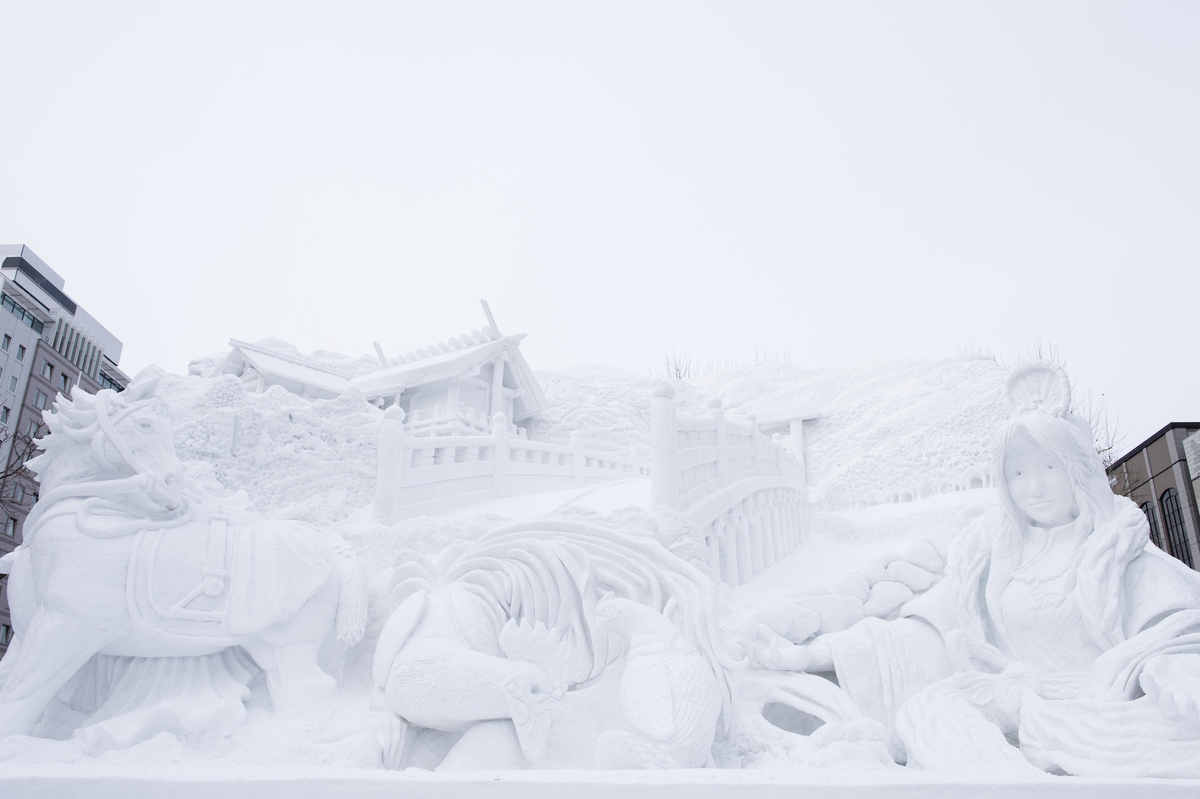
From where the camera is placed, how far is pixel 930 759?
322 cm

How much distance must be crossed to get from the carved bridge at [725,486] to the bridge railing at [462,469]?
223 cm

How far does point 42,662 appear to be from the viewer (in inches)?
151

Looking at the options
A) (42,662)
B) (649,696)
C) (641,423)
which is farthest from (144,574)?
(641,423)

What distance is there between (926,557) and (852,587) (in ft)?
1.79

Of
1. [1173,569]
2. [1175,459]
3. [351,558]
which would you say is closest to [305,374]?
[351,558]

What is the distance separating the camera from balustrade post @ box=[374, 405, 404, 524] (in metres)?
6.55

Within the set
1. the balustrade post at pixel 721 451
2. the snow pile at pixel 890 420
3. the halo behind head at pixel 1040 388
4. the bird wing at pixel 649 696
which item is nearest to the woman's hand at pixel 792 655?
the bird wing at pixel 649 696

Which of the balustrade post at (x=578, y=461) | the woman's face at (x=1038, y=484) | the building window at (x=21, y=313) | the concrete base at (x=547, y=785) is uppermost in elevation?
the building window at (x=21, y=313)

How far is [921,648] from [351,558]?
346cm

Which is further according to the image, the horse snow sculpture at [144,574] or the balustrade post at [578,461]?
the balustrade post at [578,461]

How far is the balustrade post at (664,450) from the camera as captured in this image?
524 cm

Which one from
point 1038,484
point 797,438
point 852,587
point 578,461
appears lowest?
point 852,587

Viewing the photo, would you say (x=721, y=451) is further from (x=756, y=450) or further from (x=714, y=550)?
(x=756, y=450)

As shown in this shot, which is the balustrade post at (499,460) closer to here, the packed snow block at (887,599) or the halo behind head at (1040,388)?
the packed snow block at (887,599)
